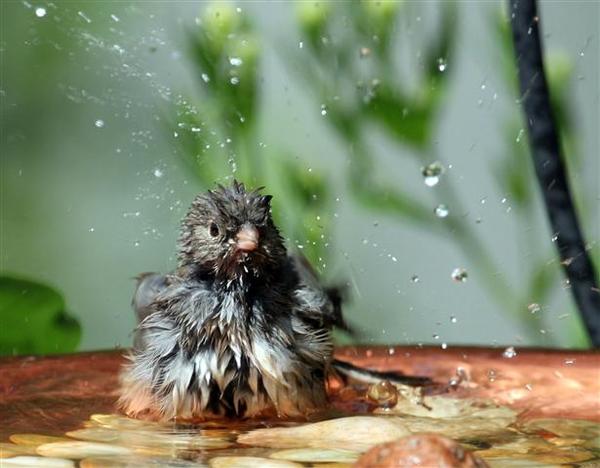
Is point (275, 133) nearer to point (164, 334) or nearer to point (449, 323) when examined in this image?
point (449, 323)

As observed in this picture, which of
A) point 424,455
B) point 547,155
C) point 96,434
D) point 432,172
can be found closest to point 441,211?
point 432,172

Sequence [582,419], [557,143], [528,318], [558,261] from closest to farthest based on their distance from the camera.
Answer: [582,419] → [557,143] → [558,261] → [528,318]

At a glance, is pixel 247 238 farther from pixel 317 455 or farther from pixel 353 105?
pixel 353 105

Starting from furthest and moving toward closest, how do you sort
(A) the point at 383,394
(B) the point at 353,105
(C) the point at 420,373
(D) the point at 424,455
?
(B) the point at 353,105 < (C) the point at 420,373 < (A) the point at 383,394 < (D) the point at 424,455

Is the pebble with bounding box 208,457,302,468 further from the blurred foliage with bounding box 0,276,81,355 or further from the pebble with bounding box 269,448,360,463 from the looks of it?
the blurred foliage with bounding box 0,276,81,355

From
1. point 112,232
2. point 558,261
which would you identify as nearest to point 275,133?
point 112,232

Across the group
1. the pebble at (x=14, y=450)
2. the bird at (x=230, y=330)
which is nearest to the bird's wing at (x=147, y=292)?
the bird at (x=230, y=330)

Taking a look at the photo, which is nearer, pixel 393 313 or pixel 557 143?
pixel 557 143
